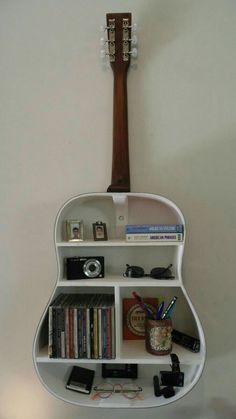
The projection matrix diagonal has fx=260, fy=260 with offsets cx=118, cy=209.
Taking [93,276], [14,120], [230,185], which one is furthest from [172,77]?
[93,276]

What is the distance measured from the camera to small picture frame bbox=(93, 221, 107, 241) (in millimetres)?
954

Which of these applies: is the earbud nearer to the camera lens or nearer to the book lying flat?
the book lying flat

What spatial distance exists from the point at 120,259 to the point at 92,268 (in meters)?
0.15

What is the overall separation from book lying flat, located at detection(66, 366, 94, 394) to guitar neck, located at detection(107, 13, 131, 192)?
70 cm

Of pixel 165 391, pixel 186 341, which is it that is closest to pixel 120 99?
pixel 186 341

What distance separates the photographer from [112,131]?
41.9 inches

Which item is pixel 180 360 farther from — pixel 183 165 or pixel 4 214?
pixel 4 214

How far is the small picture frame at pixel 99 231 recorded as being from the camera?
954 millimetres

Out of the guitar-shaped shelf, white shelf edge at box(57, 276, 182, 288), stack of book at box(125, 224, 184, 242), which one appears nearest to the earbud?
the guitar-shaped shelf

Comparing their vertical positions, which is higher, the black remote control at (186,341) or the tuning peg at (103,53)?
the tuning peg at (103,53)

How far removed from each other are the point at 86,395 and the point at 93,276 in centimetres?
42

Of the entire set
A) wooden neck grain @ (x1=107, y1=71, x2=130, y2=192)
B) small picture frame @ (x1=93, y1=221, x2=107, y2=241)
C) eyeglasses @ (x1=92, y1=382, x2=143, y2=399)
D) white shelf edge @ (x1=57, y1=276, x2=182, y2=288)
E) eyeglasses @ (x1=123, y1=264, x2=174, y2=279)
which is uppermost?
wooden neck grain @ (x1=107, y1=71, x2=130, y2=192)

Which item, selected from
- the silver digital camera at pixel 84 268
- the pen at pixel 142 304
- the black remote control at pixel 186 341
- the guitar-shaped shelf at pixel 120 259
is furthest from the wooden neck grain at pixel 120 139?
the black remote control at pixel 186 341

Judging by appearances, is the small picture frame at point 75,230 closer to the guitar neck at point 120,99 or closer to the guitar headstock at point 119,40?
the guitar neck at point 120,99
